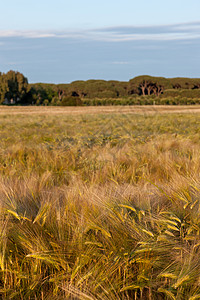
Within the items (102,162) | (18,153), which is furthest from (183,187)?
(18,153)

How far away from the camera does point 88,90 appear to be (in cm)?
6297

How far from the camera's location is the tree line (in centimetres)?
5225

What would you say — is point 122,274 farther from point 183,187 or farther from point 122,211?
point 183,187

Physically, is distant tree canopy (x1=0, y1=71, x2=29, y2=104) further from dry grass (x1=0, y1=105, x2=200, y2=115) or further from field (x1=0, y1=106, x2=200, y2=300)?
field (x1=0, y1=106, x2=200, y2=300)

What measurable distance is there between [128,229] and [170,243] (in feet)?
0.77

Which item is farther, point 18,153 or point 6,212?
point 18,153

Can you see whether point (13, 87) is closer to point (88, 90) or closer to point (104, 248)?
point (88, 90)

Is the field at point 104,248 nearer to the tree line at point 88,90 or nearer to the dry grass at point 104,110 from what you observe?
the dry grass at point 104,110

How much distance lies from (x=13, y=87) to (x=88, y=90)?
618 inches

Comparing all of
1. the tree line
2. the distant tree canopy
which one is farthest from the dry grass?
the distant tree canopy

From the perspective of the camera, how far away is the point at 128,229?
1761 mm

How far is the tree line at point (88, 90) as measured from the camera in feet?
171

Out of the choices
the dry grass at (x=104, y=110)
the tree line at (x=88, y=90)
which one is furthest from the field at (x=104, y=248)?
the tree line at (x=88, y=90)

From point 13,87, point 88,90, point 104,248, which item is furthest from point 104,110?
point 88,90
